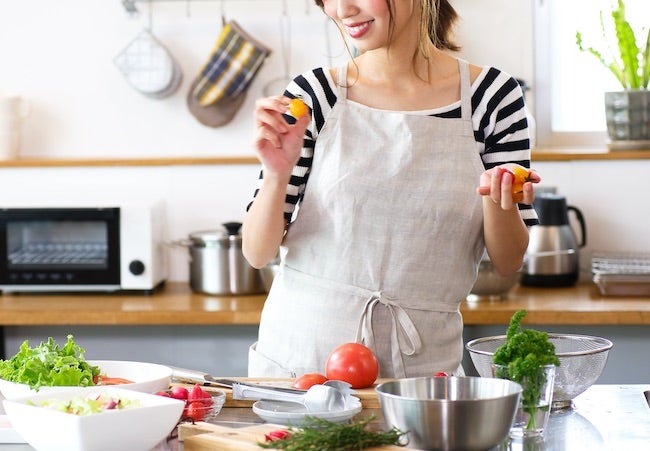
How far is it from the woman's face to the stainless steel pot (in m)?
1.35

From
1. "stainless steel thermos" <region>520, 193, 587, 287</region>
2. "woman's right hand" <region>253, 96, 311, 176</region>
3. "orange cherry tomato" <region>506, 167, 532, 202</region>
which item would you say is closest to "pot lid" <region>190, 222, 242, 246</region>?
"stainless steel thermos" <region>520, 193, 587, 287</region>

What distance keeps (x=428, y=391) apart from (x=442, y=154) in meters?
0.66

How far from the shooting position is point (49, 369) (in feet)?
4.37

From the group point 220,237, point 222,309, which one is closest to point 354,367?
point 222,309

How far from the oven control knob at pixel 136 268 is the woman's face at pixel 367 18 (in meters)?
1.47

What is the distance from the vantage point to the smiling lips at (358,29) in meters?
1.62

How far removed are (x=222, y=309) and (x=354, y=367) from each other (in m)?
1.33

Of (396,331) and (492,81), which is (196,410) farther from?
(492,81)

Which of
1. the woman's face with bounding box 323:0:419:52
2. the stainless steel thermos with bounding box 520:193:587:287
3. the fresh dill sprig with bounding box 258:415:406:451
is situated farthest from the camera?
the stainless steel thermos with bounding box 520:193:587:287

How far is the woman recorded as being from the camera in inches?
69.0

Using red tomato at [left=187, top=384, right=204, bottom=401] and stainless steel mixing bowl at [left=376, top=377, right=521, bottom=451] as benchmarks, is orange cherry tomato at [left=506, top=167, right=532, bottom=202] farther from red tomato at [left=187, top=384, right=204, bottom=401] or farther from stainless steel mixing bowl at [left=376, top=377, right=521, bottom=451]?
red tomato at [left=187, top=384, right=204, bottom=401]

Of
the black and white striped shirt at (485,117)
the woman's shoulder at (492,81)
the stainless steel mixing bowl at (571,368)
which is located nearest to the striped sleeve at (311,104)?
the black and white striped shirt at (485,117)

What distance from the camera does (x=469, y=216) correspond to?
176 cm

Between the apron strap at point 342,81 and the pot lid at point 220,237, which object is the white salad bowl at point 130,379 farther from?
the pot lid at point 220,237
